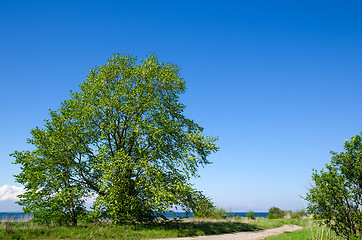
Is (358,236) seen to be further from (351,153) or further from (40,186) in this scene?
(40,186)

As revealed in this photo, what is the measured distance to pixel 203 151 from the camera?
21000 millimetres

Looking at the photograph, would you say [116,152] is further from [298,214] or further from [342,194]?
[298,214]

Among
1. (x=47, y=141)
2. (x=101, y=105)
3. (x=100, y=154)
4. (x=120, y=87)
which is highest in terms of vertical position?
(x=120, y=87)

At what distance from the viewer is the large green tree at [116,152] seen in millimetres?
17594

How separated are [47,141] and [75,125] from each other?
2.25 meters

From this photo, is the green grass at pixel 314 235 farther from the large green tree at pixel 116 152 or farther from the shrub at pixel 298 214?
the shrub at pixel 298 214

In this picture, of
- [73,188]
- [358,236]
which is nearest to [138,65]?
[73,188]

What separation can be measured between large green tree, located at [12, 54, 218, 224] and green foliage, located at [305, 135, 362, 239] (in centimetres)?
878

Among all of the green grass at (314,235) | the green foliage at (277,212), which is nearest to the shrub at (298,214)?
the green foliage at (277,212)

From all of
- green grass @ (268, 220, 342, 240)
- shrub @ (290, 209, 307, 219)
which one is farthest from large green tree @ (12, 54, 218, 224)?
shrub @ (290, 209, 307, 219)

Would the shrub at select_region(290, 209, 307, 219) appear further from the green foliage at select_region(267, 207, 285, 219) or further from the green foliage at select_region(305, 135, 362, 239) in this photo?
the green foliage at select_region(305, 135, 362, 239)

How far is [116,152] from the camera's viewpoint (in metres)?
19.2

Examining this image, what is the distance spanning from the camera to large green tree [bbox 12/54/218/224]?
17.6m

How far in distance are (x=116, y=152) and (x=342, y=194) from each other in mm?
14367
